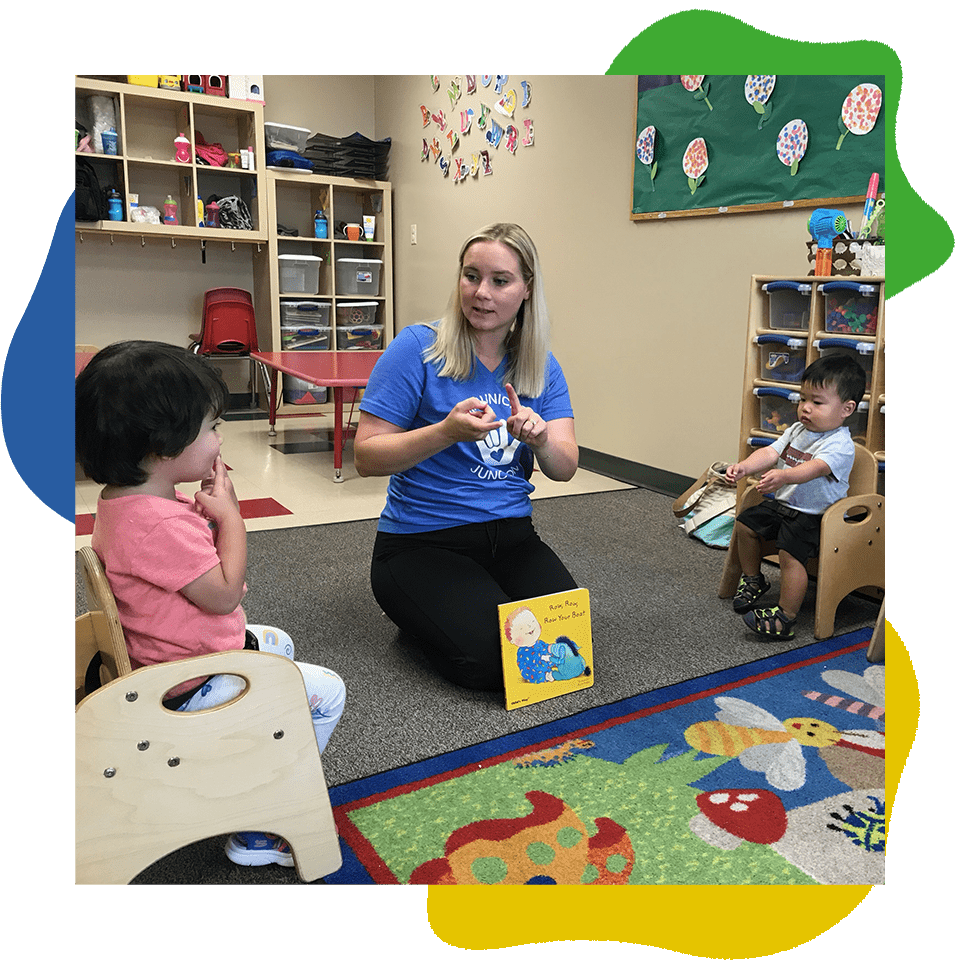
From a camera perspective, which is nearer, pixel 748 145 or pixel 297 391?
pixel 748 145

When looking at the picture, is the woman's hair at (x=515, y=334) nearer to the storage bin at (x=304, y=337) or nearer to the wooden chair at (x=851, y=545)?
the wooden chair at (x=851, y=545)

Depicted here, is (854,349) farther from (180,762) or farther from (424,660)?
(180,762)

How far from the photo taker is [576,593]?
1768mm

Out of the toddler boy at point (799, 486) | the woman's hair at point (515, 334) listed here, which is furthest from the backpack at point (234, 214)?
the toddler boy at point (799, 486)

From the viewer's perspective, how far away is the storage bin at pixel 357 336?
18.5 ft

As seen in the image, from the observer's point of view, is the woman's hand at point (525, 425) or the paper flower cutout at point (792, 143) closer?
the woman's hand at point (525, 425)

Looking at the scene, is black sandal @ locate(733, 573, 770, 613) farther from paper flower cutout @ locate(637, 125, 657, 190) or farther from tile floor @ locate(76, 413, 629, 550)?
paper flower cutout @ locate(637, 125, 657, 190)

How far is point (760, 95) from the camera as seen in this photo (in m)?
2.88

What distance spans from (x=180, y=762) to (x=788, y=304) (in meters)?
2.32

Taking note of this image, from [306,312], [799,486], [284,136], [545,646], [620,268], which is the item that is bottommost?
[545,646]

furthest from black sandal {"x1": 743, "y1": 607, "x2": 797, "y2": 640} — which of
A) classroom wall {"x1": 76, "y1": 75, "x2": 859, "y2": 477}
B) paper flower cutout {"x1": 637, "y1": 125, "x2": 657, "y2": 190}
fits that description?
paper flower cutout {"x1": 637, "y1": 125, "x2": 657, "y2": 190}

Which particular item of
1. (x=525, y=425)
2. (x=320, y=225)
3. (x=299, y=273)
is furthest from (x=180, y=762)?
(x=320, y=225)

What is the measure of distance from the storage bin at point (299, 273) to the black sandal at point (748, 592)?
407cm

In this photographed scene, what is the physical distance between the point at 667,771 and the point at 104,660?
94 centimetres
